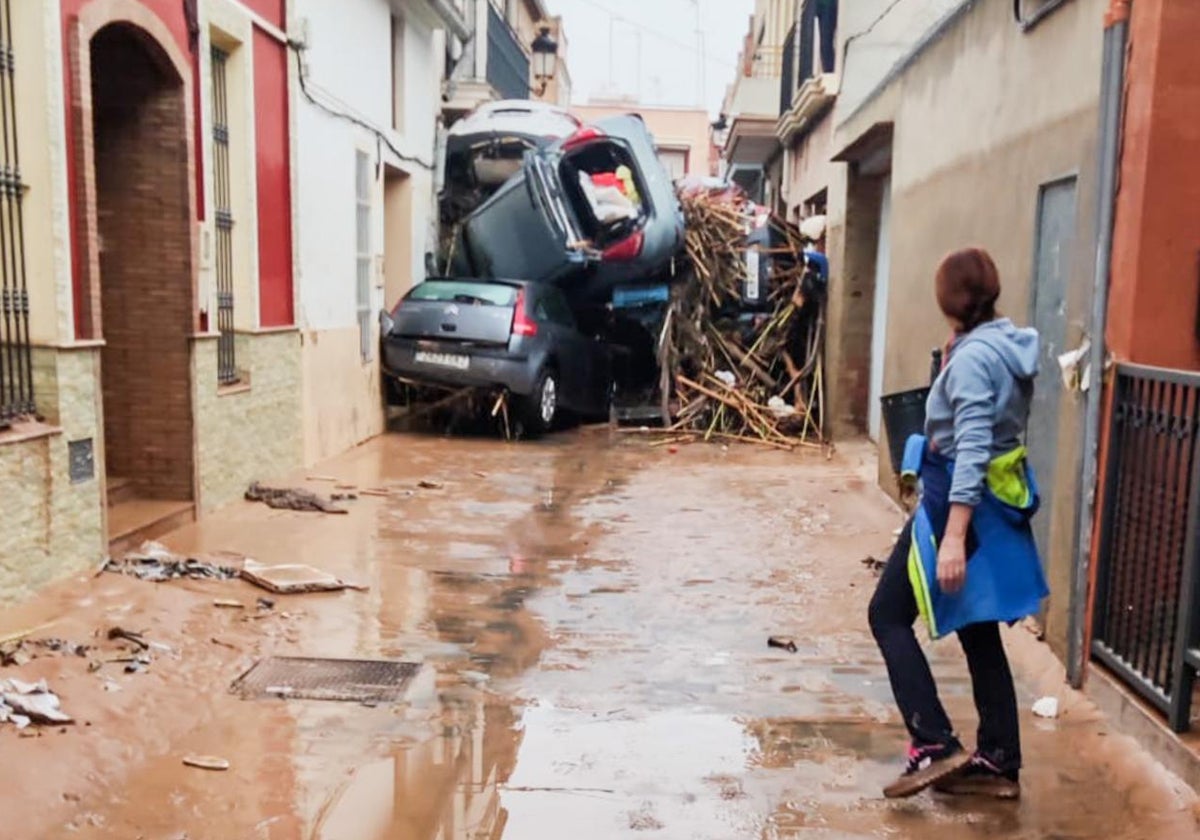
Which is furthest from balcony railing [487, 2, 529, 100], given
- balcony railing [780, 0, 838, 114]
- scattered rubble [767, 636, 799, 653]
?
scattered rubble [767, 636, 799, 653]

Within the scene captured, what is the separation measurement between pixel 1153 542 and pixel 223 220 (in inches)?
264

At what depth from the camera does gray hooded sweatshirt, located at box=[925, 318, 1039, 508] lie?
10.9 feet

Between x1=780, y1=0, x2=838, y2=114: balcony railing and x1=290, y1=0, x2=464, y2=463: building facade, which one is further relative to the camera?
x1=780, y1=0, x2=838, y2=114: balcony railing

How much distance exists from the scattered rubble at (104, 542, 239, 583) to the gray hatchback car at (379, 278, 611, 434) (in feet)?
17.9

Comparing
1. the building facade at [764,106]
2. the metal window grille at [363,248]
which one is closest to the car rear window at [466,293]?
the metal window grille at [363,248]

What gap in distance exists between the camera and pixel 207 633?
507cm

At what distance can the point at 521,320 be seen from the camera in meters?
11.6

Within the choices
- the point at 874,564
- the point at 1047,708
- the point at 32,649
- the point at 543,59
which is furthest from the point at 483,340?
A: the point at 543,59

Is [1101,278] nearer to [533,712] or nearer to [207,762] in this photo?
[533,712]

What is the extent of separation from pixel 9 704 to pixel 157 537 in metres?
3.05

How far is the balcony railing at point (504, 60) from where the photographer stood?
59.8 feet

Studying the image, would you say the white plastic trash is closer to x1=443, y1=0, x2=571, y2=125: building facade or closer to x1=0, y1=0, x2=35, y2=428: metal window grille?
x1=0, y1=0, x2=35, y2=428: metal window grille

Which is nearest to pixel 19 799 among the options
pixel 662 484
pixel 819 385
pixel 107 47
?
pixel 107 47

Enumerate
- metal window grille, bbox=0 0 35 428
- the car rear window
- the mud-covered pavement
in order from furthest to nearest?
the car rear window
metal window grille, bbox=0 0 35 428
the mud-covered pavement
